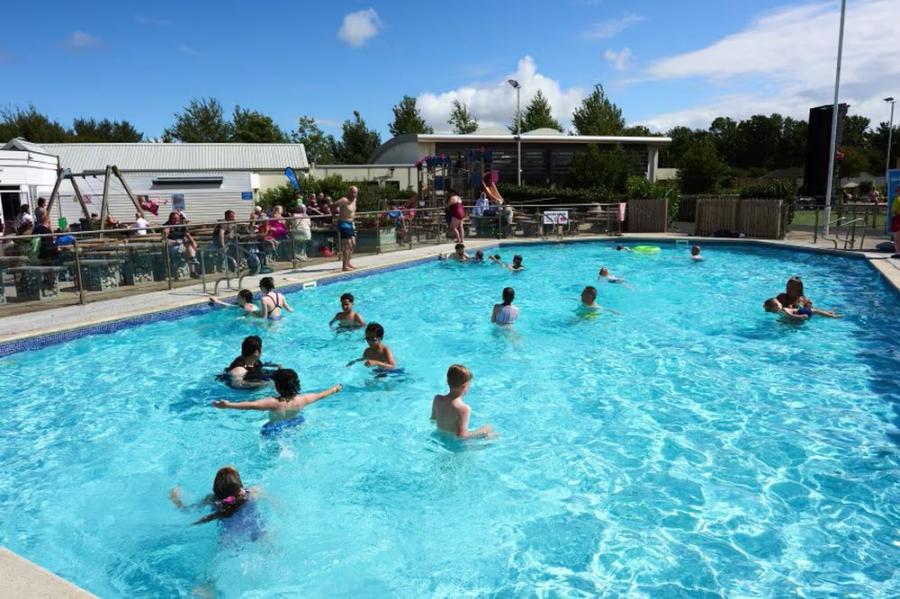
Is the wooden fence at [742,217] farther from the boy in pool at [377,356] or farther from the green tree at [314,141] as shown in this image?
the green tree at [314,141]

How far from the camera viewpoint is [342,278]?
13.5m

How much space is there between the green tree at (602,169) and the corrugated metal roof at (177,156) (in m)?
14.4

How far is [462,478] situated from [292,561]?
5.49ft

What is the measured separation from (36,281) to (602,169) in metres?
25.4

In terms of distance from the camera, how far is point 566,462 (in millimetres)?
5676

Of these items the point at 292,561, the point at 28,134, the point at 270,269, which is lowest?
the point at 292,561

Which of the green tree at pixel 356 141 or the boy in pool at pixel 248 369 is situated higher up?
the green tree at pixel 356 141

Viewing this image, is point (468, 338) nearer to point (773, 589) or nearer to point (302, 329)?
point (302, 329)

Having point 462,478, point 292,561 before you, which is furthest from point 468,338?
point 292,561

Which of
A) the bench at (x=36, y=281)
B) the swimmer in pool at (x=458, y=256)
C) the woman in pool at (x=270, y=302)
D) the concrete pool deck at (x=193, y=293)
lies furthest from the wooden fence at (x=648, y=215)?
the bench at (x=36, y=281)

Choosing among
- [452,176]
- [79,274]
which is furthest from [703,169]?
[79,274]

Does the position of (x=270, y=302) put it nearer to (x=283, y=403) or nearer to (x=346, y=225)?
(x=346, y=225)

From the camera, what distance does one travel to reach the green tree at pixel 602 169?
29844 mm

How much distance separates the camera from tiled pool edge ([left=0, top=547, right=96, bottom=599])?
2803 millimetres
